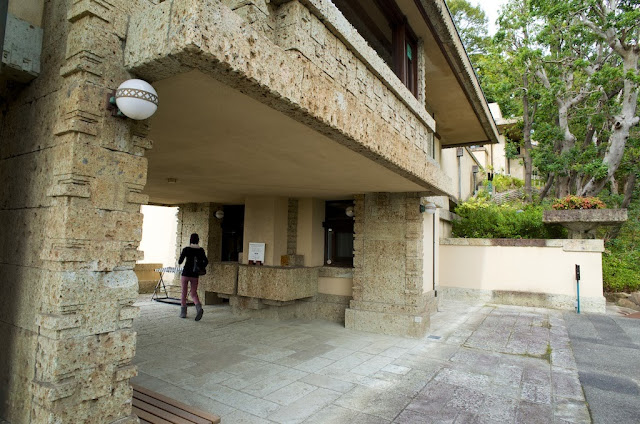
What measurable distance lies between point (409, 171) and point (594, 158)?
43.0ft

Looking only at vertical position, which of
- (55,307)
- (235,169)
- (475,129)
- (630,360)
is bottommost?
(630,360)

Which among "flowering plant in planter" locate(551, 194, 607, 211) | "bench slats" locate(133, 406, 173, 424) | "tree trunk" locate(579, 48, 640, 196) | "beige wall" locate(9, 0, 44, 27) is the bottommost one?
"bench slats" locate(133, 406, 173, 424)

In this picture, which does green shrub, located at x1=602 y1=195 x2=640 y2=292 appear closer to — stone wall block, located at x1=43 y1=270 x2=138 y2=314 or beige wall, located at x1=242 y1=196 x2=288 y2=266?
beige wall, located at x1=242 y1=196 x2=288 y2=266

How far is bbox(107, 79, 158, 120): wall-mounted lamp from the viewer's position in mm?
2115

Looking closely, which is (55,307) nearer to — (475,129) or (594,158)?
(475,129)

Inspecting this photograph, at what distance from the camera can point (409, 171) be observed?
4.86 meters

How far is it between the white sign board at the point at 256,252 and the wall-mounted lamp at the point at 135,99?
594 centimetres

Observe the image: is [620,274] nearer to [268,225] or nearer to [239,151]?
[268,225]

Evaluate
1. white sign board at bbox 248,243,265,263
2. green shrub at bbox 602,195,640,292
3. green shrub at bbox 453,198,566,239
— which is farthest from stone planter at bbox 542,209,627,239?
white sign board at bbox 248,243,265,263

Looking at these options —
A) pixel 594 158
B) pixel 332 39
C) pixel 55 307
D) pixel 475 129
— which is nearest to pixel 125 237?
pixel 55 307

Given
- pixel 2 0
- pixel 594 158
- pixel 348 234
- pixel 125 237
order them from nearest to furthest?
pixel 2 0 → pixel 125 237 → pixel 348 234 → pixel 594 158

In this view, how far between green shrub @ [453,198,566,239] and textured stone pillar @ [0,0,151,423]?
1149 centimetres

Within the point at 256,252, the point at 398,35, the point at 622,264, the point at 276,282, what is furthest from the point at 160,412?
the point at 622,264

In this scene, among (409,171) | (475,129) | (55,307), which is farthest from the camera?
(475,129)
